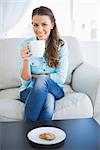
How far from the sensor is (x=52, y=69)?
65.9 inches

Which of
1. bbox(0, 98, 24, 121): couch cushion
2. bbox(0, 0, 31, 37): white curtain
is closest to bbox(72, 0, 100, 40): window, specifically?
bbox(0, 0, 31, 37): white curtain

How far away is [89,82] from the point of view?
66.7 inches

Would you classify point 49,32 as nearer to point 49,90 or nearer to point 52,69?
point 52,69

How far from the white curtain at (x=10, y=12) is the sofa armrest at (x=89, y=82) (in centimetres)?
87

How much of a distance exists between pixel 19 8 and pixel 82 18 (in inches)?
25.2

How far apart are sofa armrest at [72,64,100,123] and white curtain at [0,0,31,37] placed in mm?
871

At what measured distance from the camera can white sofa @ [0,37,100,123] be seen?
1.46 meters

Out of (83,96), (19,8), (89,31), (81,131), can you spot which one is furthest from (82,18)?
(81,131)

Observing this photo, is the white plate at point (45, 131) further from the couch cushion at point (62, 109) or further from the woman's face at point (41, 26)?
the woman's face at point (41, 26)

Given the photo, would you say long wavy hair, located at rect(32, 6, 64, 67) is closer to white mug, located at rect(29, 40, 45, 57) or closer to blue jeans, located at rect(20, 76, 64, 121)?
blue jeans, located at rect(20, 76, 64, 121)

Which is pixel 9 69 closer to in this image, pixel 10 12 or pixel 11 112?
pixel 11 112

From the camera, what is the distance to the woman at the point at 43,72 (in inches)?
54.2

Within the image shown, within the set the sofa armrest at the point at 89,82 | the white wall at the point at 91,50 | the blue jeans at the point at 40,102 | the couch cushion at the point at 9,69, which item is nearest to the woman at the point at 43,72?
the blue jeans at the point at 40,102

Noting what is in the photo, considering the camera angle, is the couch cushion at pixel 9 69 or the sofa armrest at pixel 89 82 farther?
the couch cushion at pixel 9 69
